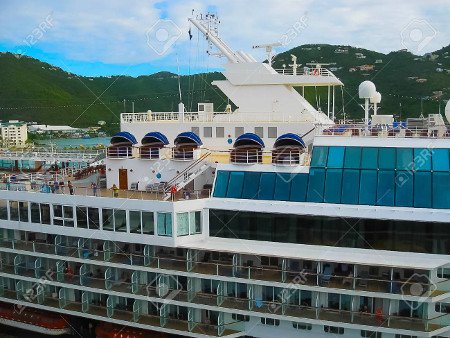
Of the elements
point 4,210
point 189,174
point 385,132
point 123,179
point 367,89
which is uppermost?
point 367,89

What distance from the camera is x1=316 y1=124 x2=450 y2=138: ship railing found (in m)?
16.7

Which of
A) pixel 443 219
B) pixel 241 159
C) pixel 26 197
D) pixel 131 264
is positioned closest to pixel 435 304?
pixel 443 219

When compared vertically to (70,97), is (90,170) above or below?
below

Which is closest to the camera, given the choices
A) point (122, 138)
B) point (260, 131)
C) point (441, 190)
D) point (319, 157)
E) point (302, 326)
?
point (441, 190)

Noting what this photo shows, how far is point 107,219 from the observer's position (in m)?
18.3

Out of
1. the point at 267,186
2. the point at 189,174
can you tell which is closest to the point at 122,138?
the point at 189,174

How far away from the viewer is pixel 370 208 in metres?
15.3

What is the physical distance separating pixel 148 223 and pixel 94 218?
8.60ft

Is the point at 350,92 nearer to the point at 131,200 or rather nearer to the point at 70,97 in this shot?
the point at 131,200

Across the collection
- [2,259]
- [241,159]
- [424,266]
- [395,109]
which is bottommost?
[2,259]

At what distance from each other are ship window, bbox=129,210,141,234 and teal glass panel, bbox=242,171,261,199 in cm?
406

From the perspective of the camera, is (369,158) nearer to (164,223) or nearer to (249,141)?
(249,141)

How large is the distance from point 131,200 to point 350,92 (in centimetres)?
6160

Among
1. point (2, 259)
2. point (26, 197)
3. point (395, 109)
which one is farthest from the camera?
point (395, 109)
